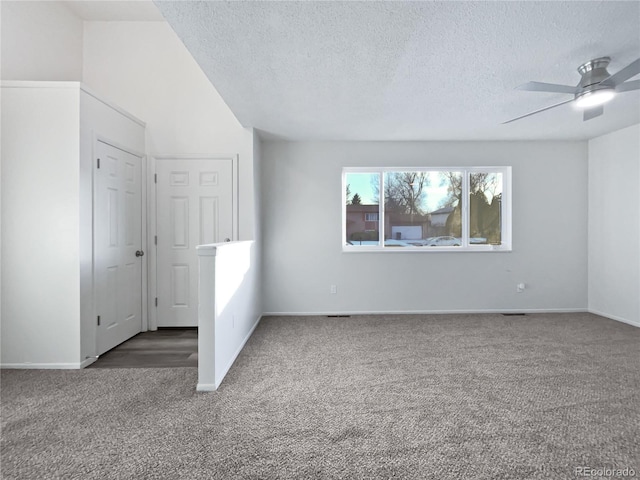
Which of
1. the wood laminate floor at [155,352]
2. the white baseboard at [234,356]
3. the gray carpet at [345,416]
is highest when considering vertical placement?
the white baseboard at [234,356]

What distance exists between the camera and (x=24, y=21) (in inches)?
130

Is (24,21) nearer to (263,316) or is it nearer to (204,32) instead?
(204,32)

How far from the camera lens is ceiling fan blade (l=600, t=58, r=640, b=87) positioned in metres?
1.97

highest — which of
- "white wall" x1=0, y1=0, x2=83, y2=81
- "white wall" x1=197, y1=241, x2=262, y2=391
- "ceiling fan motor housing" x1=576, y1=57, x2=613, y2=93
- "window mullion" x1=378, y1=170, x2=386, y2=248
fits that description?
"white wall" x1=0, y1=0, x2=83, y2=81

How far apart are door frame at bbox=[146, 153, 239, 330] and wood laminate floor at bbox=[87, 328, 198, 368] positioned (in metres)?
0.36

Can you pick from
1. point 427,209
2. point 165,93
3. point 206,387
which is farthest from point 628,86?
point 165,93

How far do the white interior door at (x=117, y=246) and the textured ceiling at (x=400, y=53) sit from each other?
1.36 meters

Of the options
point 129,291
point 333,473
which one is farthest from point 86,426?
point 129,291

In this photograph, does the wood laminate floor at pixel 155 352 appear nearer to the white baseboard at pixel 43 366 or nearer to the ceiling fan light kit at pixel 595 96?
the white baseboard at pixel 43 366

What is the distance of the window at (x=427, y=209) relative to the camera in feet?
15.0

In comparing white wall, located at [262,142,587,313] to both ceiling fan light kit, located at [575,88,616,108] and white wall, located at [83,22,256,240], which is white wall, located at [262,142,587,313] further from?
ceiling fan light kit, located at [575,88,616,108]

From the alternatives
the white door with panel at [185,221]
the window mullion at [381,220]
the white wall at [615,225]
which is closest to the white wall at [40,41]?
the white door with panel at [185,221]

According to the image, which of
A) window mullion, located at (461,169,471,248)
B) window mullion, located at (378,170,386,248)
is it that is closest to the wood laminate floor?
window mullion, located at (378,170,386,248)

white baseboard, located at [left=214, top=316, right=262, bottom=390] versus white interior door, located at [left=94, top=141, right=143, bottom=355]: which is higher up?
white interior door, located at [left=94, top=141, right=143, bottom=355]
